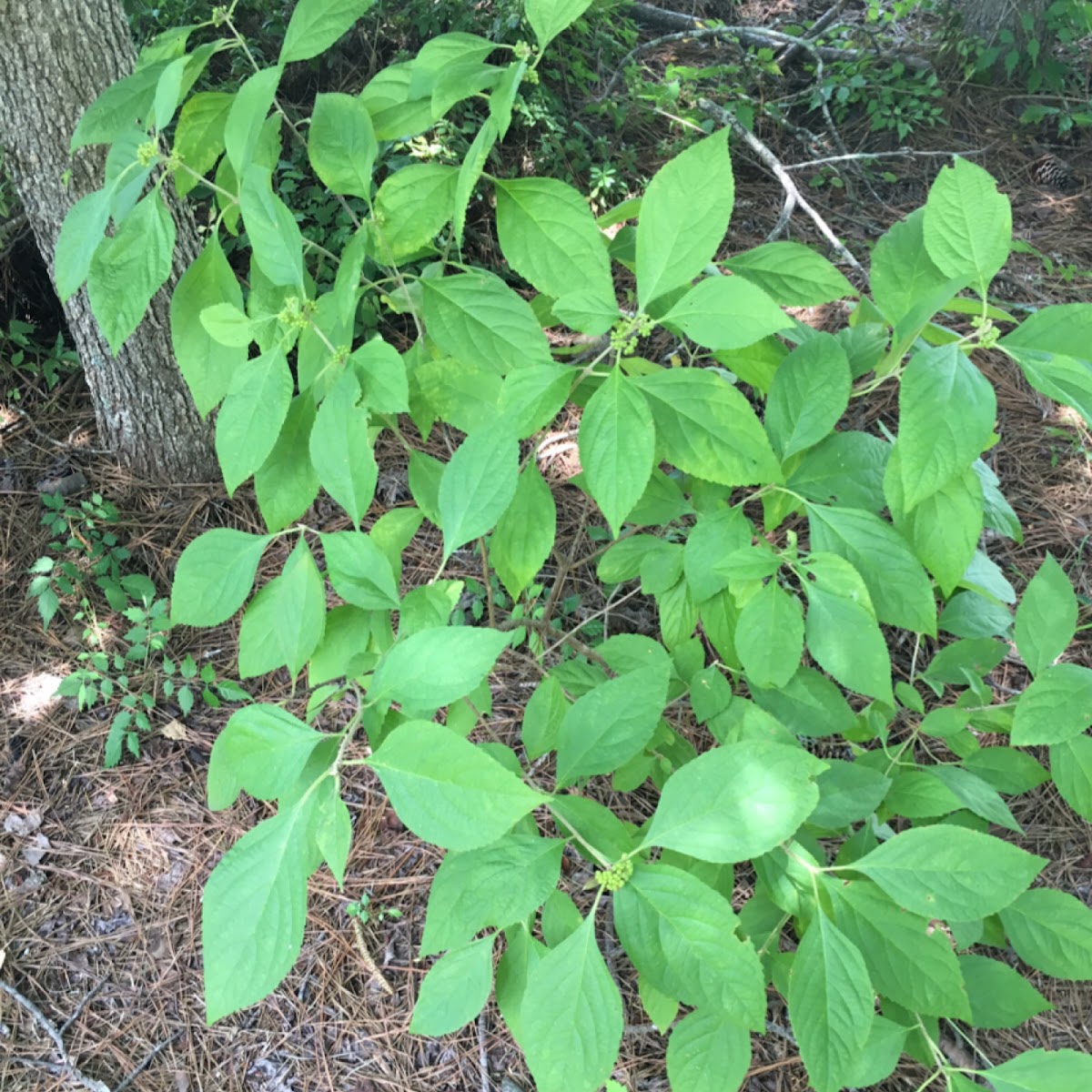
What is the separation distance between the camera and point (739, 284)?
88 cm

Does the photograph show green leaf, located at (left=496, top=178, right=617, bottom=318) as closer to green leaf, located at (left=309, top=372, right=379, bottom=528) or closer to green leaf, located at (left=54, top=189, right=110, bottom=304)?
green leaf, located at (left=309, top=372, right=379, bottom=528)

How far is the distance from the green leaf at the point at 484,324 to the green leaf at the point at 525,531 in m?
0.17

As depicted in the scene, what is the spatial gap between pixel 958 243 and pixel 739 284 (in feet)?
0.84

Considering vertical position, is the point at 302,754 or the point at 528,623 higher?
the point at 302,754

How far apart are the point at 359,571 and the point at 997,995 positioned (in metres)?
1.11

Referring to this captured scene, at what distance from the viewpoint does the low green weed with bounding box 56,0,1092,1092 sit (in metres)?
0.83

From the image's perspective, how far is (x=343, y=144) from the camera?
105 cm

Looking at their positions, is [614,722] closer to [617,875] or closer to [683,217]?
[617,875]

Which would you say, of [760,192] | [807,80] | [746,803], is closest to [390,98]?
[746,803]

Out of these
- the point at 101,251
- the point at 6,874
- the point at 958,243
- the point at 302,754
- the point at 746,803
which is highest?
the point at 101,251

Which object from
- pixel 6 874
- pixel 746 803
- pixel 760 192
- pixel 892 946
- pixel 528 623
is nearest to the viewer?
pixel 746 803

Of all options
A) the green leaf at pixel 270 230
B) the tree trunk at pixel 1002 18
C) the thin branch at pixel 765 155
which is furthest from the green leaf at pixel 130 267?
the tree trunk at pixel 1002 18

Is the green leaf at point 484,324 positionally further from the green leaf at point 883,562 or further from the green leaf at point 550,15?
the green leaf at point 883,562

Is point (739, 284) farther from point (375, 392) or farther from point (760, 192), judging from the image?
point (760, 192)
